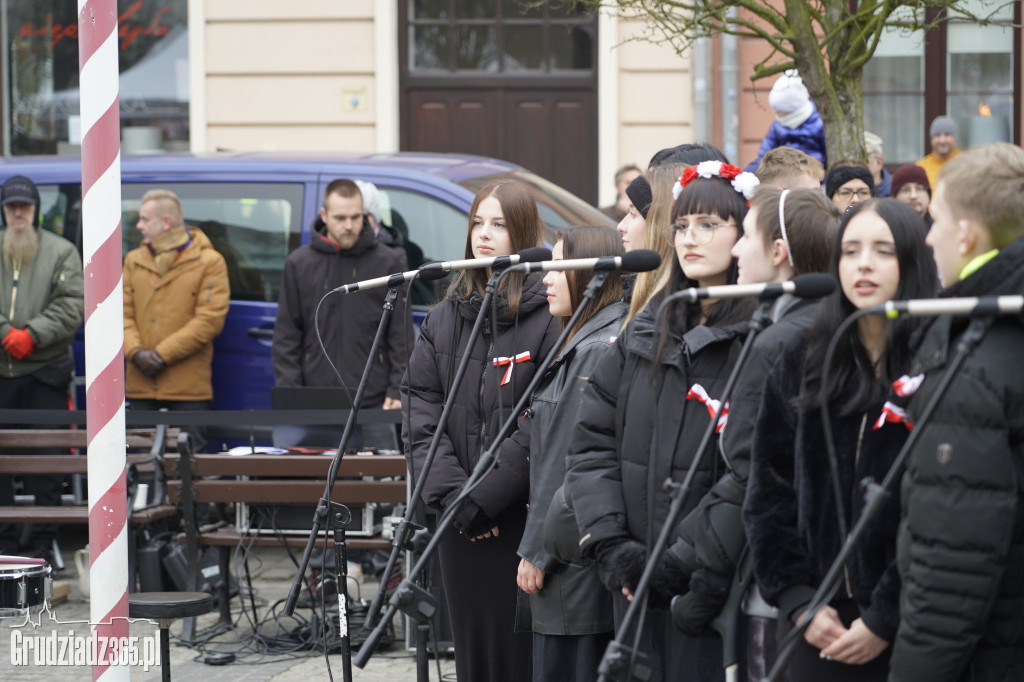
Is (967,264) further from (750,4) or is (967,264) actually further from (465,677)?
(750,4)

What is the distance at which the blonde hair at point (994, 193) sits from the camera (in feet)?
9.30

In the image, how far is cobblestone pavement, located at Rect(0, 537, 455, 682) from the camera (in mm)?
5816

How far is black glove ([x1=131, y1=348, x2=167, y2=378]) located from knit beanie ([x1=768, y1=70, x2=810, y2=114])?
381cm

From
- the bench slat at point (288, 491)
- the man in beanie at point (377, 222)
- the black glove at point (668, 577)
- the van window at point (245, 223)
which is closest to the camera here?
the black glove at point (668, 577)

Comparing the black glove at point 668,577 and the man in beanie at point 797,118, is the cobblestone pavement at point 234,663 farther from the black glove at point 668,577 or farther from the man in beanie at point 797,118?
the man in beanie at point 797,118

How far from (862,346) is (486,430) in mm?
1777

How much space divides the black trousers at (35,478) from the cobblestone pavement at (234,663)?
1.98 feet

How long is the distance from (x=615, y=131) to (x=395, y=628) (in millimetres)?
6559

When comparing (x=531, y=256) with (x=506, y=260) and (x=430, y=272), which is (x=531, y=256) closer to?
(x=506, y=260)

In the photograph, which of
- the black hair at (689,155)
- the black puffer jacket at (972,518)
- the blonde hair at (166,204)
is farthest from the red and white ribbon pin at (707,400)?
the blonde hair at (166,204)

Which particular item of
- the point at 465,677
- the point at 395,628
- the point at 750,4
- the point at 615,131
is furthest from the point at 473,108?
the point at 465,677

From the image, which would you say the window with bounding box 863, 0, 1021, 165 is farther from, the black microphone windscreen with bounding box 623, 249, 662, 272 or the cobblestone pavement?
the black microphone windscreen with bounding box 623, 249, 662, 272

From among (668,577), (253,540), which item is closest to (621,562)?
(668,577)

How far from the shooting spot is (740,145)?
1164 cm
